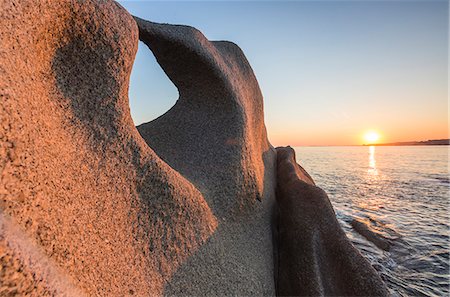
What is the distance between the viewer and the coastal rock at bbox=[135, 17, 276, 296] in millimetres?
3810

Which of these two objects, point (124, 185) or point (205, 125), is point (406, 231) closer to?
point (205, 125)

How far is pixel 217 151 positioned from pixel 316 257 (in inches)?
97.5

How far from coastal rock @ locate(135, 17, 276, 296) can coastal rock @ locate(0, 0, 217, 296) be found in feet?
2.66

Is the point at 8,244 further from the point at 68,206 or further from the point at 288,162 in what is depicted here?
the point at 288,162

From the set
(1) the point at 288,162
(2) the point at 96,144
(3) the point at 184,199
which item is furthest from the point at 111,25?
(1) the point at 288,162

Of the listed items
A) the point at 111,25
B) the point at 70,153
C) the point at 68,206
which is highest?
the point at 111,25

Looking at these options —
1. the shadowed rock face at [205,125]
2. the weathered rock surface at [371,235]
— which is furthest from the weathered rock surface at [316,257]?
the weathered rock surface at [371,235]

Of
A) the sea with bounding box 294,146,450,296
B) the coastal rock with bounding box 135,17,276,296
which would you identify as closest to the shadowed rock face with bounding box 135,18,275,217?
the coastal rock with bounding box 135,17,276,296

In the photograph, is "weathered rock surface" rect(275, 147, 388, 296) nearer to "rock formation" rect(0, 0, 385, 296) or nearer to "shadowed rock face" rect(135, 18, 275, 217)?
"rock formation" rect(0, 0, 385, 296)

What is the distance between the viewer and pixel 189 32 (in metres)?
4.97

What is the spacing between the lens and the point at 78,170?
2.34 meters

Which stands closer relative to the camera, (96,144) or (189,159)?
(96,144)

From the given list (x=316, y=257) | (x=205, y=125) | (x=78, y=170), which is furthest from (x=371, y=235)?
(x=78, y=170)

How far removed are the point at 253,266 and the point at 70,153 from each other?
3.00 meters
